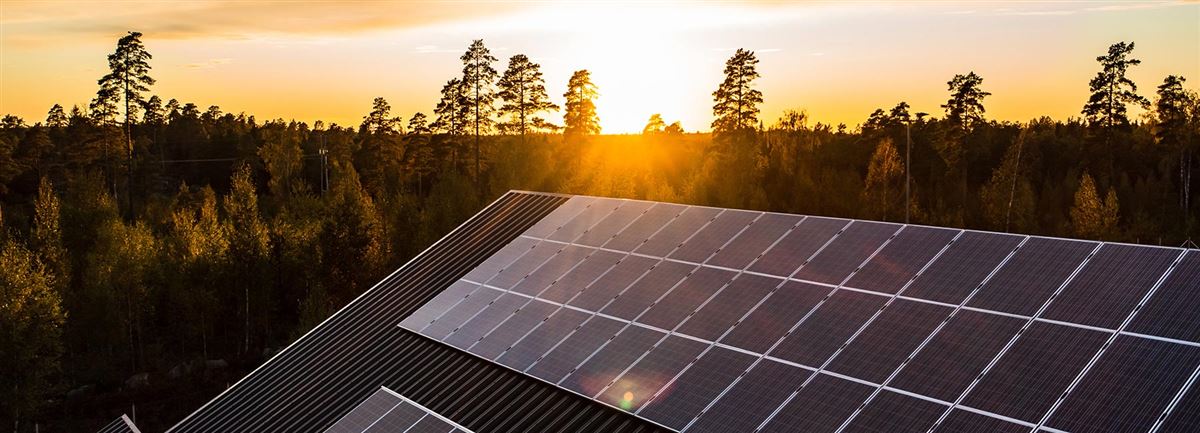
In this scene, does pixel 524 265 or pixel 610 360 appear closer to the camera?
pixel 610 360

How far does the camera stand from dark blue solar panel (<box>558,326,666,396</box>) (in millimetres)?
22828

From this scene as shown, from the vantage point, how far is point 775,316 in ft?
73.9

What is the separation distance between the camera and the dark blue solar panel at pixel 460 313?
29.3m

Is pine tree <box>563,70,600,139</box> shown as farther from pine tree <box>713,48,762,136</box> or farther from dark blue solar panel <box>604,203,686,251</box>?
dark blue solar panel <box>604,203,686,251</box>

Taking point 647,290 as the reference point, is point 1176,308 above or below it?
above

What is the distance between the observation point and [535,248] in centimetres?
3297

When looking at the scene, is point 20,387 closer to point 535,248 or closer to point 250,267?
point 250,267

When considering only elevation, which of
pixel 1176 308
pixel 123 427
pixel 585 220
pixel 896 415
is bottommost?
pixel 123 427

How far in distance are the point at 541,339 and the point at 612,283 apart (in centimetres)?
293

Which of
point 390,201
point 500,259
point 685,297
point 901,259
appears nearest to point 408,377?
point 500,259

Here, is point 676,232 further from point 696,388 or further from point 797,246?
point 696,388

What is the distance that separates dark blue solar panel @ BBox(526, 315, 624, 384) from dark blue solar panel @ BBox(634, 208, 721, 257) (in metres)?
3.94

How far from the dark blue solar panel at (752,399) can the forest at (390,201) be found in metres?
38.6

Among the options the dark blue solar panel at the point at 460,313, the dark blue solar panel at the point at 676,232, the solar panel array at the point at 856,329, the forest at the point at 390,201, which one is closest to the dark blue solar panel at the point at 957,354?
the solar panel array at the point at 856,329
